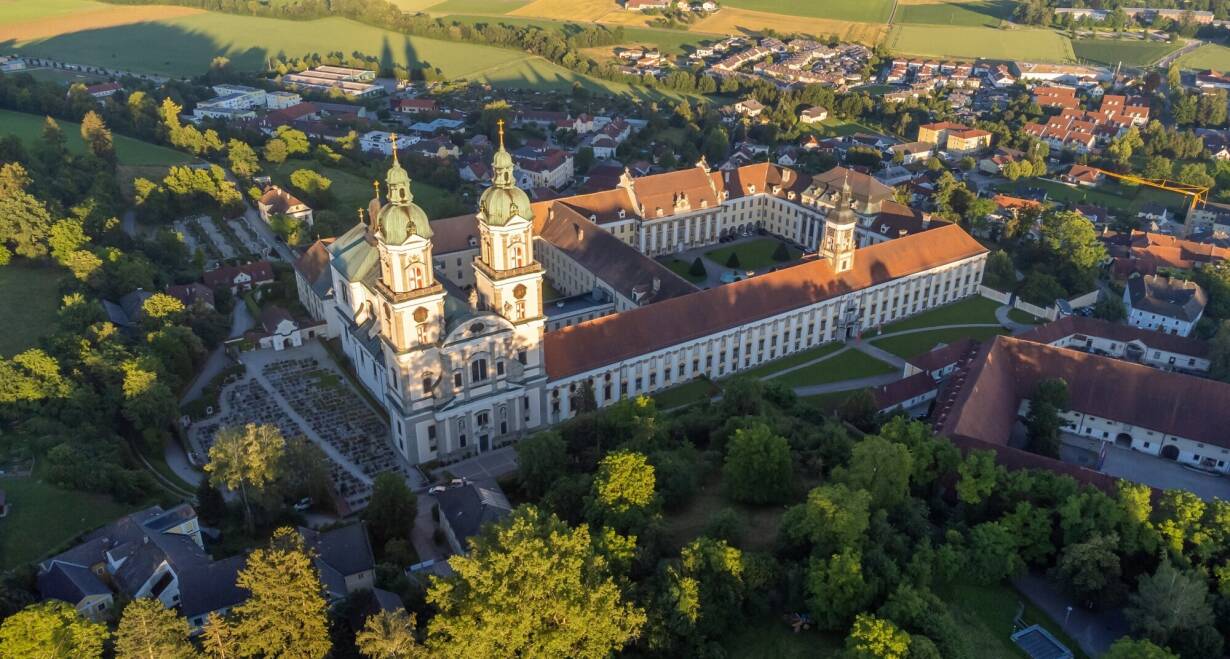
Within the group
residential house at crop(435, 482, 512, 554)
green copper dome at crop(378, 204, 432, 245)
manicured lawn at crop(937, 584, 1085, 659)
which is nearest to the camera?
manicured lawn at crop(937, 584, 1085, 659)

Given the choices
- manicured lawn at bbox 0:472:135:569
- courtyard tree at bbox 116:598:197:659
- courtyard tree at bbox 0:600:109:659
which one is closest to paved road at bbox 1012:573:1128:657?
courtyard tree at bbox 116:598:197:659

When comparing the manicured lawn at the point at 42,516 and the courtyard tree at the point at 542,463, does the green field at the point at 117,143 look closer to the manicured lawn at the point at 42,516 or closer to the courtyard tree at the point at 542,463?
the manicured lawn at the point at 42,516

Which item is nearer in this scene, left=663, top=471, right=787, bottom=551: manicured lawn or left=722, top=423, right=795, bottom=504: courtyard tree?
left=663, top=471, right=787, bottom=551: manicured lawn

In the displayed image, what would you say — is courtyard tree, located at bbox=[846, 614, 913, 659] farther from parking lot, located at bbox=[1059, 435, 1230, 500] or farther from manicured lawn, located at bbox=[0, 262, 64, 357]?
manicured lawn, located at bbox=[0, 262, 64, 357]

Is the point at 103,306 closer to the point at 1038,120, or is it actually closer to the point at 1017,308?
the point at 1017,308

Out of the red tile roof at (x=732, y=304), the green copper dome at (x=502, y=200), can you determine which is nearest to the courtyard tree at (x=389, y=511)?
the red tile roof at (x=732, y=304)

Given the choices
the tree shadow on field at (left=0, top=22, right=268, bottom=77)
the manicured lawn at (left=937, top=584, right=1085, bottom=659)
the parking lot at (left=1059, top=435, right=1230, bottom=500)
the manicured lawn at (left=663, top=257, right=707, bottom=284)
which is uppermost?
the tree shadow on field at (left=0, top=22, right=268, bottom=77)

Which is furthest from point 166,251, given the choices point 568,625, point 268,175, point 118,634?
point 568,625
